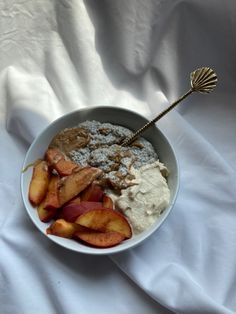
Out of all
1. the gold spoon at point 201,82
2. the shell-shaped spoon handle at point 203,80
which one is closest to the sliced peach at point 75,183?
the gold spoon at point 201,82

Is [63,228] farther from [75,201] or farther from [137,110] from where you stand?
[137,110]

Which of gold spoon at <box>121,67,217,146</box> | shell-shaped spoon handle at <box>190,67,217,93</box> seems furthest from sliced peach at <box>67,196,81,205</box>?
shell-shaped spoon handle at <box>190,67,217,93</box>

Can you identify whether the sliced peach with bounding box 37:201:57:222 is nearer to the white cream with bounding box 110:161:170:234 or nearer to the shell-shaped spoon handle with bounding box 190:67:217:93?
the white cream with bounding box 110:161:170:234

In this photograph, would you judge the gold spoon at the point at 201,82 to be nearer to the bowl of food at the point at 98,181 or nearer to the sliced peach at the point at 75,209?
the bowl of food at the point at 98,181

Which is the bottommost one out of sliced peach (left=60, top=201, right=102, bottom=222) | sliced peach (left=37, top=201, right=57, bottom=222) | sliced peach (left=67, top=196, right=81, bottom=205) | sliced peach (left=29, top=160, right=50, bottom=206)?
sliced peach (left=60, top=201, right=102, bottom=222)

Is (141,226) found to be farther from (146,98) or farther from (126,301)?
(146,98)
